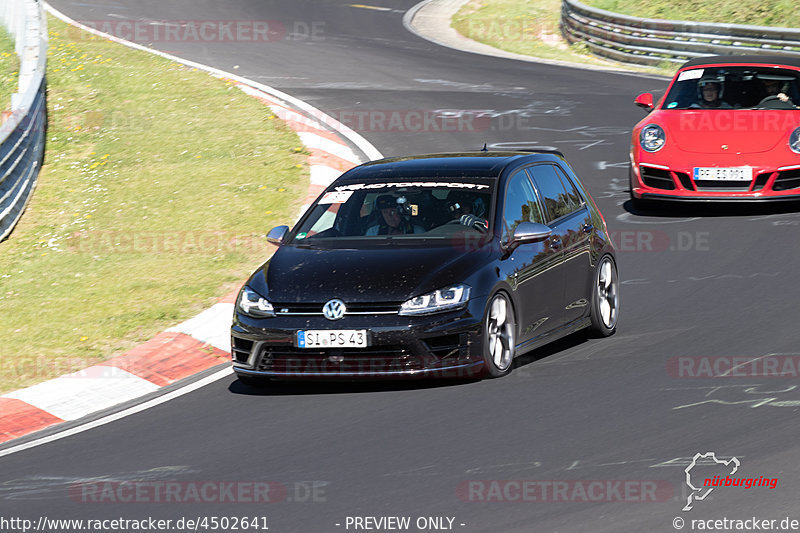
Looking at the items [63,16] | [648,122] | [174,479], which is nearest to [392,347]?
[174,479]

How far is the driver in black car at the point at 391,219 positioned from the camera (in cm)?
938

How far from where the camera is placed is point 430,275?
8.59 meters

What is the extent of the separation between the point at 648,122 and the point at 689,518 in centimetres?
941

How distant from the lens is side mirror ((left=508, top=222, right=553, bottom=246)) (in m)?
9.02

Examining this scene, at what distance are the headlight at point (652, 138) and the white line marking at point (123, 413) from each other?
6271 millimetres

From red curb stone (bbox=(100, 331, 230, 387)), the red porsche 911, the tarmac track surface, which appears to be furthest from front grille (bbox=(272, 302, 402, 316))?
the red porsche 911

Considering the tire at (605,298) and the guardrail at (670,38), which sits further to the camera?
the guardrail at (670,38)

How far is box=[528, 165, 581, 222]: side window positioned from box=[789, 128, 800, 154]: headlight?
176 inches

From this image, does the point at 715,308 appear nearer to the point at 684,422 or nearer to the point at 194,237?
the point at 684,422

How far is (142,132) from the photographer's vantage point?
19094mm

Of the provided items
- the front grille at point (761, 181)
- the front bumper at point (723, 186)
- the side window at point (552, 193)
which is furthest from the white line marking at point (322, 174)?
the side window at point (552, 193)

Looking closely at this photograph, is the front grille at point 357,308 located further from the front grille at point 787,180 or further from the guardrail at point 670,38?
the guardrail at point 670,38

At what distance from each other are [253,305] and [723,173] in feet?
21.8

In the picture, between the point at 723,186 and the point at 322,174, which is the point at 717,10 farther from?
the point at 723,186
